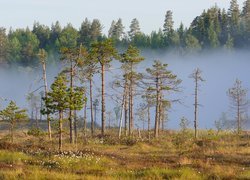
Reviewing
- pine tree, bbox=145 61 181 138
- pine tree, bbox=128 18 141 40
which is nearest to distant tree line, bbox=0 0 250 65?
pine tree, bbox=128 18 141 40

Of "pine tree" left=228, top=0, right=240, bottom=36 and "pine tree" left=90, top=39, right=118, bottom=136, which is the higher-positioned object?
"pine tree" left=228, top=0, right=240, bottom=36

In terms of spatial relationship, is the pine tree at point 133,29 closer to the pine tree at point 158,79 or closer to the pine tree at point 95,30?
the pine tree at point 95,30

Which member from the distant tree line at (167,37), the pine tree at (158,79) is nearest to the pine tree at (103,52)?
the pine tree at (158,79)

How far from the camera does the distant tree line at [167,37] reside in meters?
131

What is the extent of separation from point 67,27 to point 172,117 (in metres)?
52.5

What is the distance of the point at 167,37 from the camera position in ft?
465

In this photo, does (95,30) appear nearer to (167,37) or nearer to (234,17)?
(167,37)

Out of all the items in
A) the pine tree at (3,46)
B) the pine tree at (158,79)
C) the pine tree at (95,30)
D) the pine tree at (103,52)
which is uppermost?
the pine tree at (95,30)

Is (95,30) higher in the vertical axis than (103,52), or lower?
higher

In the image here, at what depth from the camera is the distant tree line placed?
13088 cm

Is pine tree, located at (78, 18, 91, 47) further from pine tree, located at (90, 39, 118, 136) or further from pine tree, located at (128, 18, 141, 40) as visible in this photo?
pine tree, located at (90, 39, 118, 136)

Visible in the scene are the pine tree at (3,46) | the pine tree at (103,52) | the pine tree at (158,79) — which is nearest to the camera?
the pine tree at (103,52)

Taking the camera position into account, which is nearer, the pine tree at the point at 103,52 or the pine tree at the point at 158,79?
the pine tree at the point at 103,52

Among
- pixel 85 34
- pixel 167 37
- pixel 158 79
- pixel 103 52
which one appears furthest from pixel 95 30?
pixel 103 52
